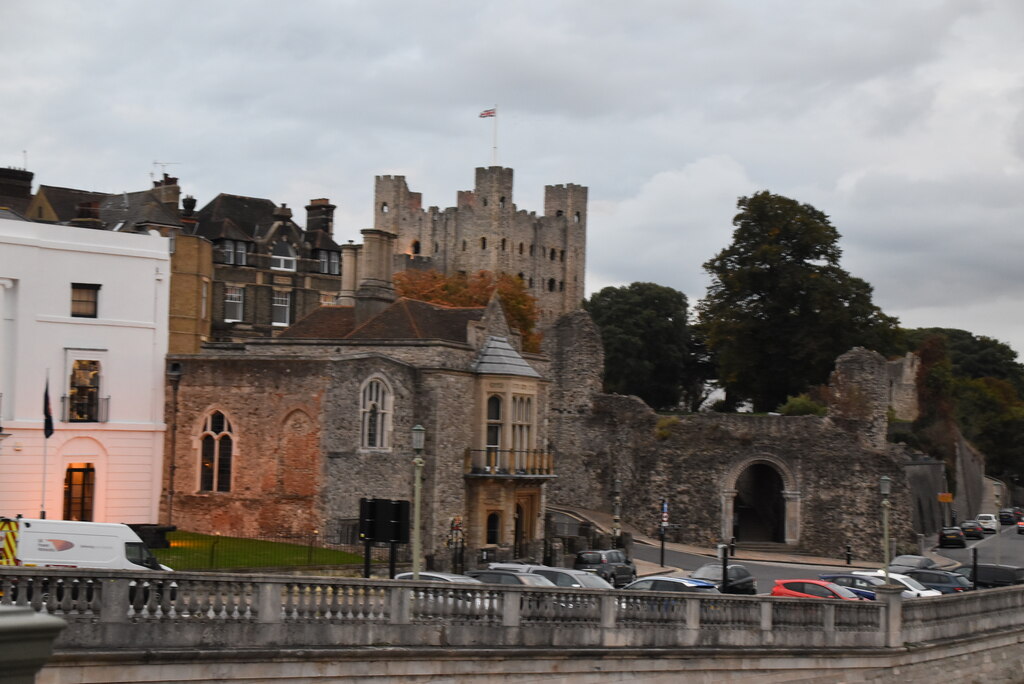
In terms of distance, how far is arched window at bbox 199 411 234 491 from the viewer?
131 feet

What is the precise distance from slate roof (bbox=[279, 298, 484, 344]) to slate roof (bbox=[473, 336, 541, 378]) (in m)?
0.96

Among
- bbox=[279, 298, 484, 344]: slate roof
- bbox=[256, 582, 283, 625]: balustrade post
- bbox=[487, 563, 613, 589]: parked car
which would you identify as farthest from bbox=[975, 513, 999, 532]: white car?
bbox=[256, 582, 283, 625]: balustrade post

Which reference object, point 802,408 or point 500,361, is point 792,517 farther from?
point 500,361

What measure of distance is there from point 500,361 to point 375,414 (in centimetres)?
559

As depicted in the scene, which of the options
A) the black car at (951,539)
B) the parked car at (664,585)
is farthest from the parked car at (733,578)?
the black car at (951,539)

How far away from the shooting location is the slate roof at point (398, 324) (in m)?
43.4

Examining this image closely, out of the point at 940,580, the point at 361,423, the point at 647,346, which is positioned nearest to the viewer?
the point at 940,580

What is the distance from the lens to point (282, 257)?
80000 millimetres

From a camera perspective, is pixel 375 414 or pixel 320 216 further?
pixel 320 216

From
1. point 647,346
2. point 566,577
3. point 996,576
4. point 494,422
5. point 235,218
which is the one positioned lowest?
point 996,576

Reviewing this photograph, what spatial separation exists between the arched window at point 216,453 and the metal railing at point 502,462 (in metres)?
7.73

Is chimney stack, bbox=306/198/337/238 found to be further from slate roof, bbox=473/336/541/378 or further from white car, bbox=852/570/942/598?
white car, bbox=852/570/942/598

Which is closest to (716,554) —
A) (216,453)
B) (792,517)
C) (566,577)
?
(792,517)

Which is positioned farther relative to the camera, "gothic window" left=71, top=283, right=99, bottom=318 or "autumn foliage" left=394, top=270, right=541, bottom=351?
"autumn foliage" left=394, top=270, right=541, bottom=351
